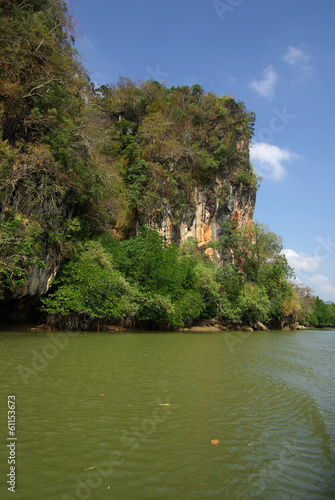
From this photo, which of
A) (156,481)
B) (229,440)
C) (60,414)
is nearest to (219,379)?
(229,440)

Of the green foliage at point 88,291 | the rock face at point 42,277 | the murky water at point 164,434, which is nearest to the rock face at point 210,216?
the green foliage at point 88,291

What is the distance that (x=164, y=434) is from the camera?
4328 millimetres

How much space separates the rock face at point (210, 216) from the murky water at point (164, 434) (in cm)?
2547

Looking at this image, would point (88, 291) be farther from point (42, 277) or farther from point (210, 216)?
point (210, 216)

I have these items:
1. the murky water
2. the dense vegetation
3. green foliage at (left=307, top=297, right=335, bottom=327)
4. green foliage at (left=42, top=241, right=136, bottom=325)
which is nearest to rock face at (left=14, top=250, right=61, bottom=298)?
the dense vegetation

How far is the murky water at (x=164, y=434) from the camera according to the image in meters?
3.08

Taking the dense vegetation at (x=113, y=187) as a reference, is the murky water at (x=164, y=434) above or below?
below

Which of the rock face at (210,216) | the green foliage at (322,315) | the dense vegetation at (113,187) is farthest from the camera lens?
the green foliage at (322,315)

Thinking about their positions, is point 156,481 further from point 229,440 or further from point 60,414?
point 60,414

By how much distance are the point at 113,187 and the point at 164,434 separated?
2376cm

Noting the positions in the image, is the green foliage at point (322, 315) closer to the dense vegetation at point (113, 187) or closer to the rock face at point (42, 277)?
the dense vegetation at point (113, 187)

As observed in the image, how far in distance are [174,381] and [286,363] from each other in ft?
19.8

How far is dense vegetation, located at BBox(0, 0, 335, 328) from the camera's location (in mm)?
16438

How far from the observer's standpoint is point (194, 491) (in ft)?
9.84
